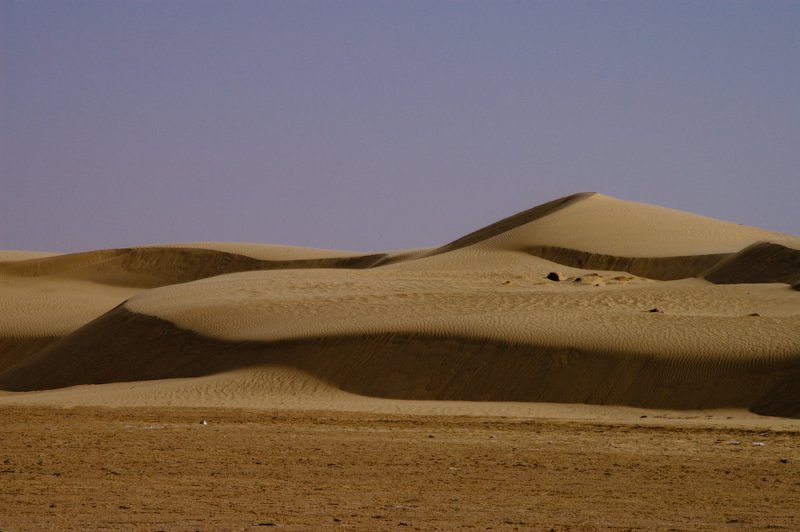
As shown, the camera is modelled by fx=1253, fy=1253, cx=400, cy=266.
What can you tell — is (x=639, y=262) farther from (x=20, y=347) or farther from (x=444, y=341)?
(x=444, y=341)

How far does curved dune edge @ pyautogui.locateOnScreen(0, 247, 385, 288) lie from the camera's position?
65000mm

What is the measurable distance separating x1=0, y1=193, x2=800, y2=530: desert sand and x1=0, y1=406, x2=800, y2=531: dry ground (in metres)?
0.06

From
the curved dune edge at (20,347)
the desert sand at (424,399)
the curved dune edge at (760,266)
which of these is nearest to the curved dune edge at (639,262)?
the desert sand at (424,399)

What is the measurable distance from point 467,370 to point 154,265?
4326 cm

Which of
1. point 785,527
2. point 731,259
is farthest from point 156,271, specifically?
point 785,527

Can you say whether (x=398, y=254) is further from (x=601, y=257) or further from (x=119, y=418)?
(x=119, y=418)

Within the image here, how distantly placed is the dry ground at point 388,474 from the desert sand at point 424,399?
6 cm

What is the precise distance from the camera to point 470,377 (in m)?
26.3

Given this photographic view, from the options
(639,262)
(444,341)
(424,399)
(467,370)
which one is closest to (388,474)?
(424,399)

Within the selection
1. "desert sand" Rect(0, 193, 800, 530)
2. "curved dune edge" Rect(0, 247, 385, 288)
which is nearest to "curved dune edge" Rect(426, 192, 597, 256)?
"curved dune edge" Rect(0, 247, 385, 288)

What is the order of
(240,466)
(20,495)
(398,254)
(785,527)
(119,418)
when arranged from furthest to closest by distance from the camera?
(398,254), (119,418), (240,466), (20,495), (785,527)

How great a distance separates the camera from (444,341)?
27.4 meters

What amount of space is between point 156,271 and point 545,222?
840 inches

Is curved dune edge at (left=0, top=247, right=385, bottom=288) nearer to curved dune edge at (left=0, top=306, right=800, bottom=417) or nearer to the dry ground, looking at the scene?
curved dune edge at (left=0, top=306, right=800, bottom=417)
